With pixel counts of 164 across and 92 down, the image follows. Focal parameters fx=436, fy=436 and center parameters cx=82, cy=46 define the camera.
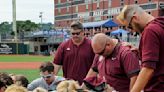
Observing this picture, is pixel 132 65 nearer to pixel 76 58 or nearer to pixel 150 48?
pixel 150 48

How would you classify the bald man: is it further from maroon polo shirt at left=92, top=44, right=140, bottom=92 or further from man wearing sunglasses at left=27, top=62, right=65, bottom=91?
man wearing sunglasses at left=27, top=62, right=65, bottom=91

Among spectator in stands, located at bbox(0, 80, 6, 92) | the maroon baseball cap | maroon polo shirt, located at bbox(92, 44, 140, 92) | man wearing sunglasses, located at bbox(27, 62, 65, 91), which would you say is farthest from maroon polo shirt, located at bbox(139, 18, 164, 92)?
man wearing sunglasses, located at bbox(27, 62, 65, 91)

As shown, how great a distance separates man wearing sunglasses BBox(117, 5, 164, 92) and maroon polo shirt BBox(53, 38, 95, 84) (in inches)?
127

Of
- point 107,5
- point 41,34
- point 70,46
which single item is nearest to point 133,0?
point 107,5

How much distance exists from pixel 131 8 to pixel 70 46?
3.47m

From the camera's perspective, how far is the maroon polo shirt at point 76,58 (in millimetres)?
7078

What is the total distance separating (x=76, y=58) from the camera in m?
7.10

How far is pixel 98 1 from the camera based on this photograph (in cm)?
9331

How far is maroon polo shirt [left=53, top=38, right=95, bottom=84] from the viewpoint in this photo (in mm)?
7078

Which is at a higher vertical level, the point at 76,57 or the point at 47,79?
the point at 76,57

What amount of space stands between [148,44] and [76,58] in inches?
137

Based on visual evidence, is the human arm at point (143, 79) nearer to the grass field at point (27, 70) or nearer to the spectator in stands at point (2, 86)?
the spectator in stands at point (2, 86)

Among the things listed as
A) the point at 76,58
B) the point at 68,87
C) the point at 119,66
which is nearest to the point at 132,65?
the point at 119,66

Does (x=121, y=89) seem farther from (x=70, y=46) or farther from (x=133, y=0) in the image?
(x=133, y=0)
